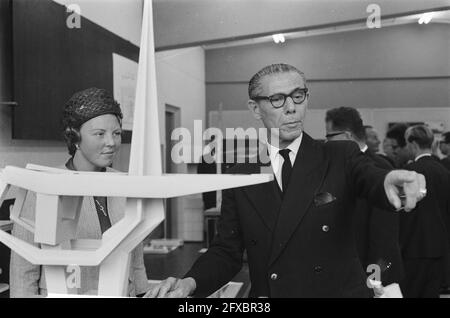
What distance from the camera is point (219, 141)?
5414mm

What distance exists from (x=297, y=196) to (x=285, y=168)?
87mm

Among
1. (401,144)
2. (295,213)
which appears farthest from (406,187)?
(401,144)

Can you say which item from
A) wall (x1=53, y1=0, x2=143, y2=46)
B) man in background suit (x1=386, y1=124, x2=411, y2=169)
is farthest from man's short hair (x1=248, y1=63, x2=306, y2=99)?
man in background suit (x1=386, y1=124, x2=411, y2=169)

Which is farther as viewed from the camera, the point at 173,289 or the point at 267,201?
the point at 267,201

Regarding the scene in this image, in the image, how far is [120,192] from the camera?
79 cm

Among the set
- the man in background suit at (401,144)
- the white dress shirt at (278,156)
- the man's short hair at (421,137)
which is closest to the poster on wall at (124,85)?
the man's short hair at (421,137)

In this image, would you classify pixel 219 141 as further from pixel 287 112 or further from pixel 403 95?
pixel 287 112

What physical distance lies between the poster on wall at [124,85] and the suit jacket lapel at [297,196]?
248 cm

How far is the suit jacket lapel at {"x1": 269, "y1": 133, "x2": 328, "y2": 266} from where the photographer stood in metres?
1.13

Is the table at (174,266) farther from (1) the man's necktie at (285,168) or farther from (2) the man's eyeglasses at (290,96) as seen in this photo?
(2) the man's eyeglasses at (290,96)

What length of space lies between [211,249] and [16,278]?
1.53 feet

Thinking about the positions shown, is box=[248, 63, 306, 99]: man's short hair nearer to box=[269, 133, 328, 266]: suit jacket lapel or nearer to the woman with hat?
box=[269, 133, 328, 266]: suit jacket lapel

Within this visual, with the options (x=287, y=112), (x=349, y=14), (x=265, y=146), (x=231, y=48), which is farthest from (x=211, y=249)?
(x=231, y=48)

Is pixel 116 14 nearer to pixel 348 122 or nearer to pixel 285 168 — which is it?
pixel 348 122
